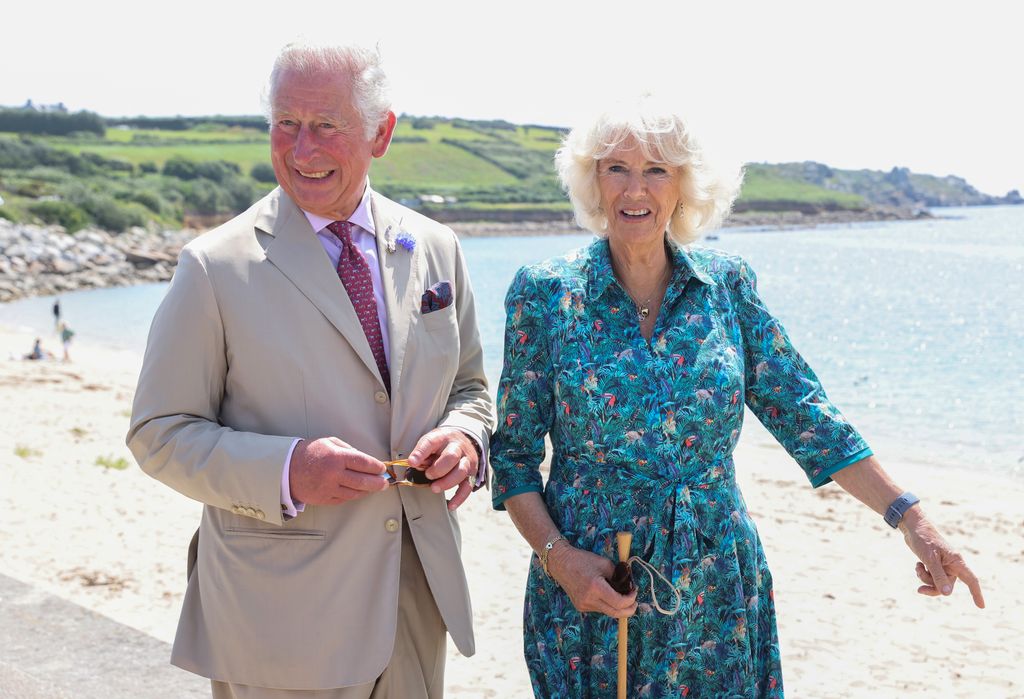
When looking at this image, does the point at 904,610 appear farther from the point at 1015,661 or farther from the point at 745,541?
the point at 745,541

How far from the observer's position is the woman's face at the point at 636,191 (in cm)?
245

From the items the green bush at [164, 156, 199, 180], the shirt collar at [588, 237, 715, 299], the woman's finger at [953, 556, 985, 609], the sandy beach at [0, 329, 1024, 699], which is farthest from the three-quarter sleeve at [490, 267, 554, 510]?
the green bush at [164, 156, 199, 180]

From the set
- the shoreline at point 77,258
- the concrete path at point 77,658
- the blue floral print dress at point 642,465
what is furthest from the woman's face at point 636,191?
the shoreline at point 77,258

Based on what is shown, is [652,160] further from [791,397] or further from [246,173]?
[246,173]

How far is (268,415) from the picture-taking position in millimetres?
2285

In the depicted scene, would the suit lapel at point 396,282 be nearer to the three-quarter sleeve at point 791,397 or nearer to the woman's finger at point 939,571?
the three-quarter sleeve at point 791,397

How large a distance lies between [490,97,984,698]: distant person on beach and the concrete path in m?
1.71

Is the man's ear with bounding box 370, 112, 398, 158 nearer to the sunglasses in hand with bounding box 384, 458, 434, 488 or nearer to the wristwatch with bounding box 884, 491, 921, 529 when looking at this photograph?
the sunglasses in hand with bounding box 384, 458, 434, 488

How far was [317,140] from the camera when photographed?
230 cm

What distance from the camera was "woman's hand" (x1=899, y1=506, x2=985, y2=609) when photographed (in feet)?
7.80

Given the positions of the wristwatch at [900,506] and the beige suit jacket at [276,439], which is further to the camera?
the wristwatch at [900,506]

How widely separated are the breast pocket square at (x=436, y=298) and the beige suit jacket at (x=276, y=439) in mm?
61

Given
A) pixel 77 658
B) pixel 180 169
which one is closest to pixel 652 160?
pixel 77 658

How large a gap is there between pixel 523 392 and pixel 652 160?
613mm
